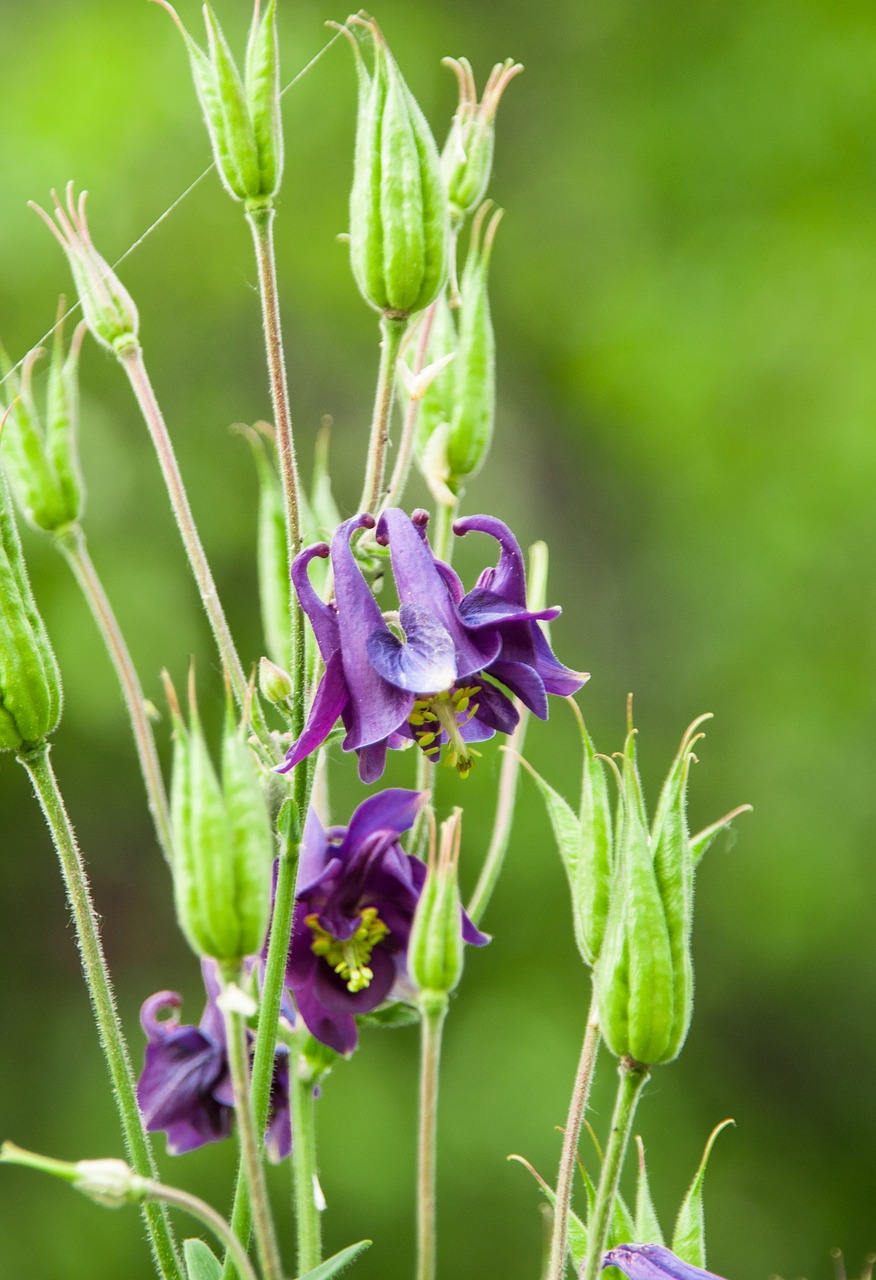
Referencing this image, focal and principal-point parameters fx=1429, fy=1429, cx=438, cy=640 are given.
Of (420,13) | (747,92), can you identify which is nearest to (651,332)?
(747,92)

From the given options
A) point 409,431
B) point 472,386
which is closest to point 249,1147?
point 409,431

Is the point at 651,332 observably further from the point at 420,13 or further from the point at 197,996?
the point at 197,996

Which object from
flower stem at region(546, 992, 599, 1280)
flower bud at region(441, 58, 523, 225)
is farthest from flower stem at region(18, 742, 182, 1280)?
flower bud at region(441, 58, 523, 225)

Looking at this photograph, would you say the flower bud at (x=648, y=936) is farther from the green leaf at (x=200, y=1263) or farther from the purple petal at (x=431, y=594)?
the green leaf at (x=200, y=1263)

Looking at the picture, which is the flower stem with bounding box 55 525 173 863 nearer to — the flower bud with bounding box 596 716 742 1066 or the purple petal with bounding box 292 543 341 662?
the purple petal with bounding box 292 543 341 662

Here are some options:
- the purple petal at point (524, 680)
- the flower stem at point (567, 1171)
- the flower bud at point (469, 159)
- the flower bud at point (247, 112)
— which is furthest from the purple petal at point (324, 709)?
the flower bud at point (469, 159)
